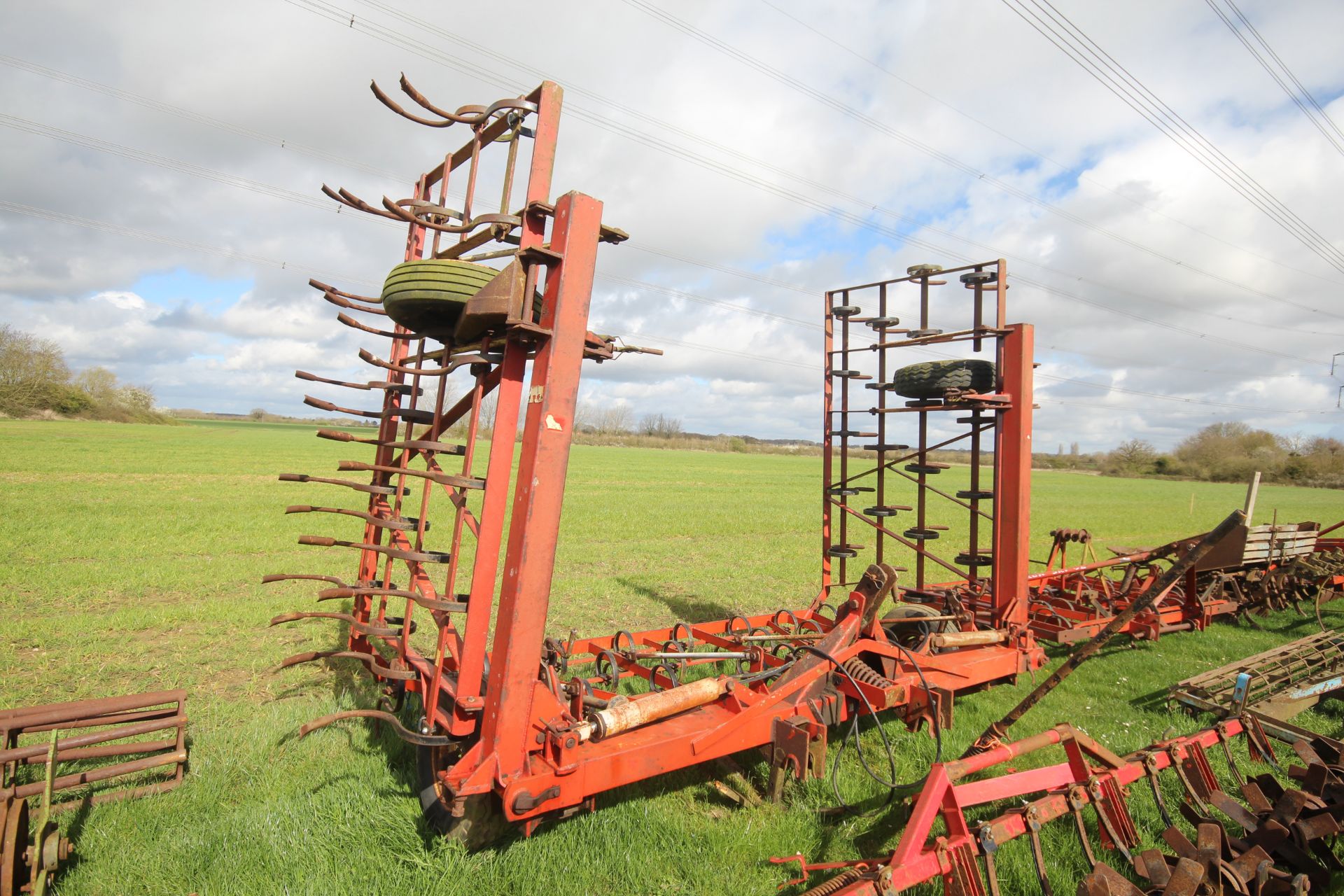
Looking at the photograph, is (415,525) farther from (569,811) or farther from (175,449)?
(175,449)

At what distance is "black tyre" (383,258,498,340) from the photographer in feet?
12.4

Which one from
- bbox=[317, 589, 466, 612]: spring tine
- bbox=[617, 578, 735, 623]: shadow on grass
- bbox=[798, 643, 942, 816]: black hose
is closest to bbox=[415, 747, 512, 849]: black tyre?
bbox=[317, 589, 466, 612]: spring tine

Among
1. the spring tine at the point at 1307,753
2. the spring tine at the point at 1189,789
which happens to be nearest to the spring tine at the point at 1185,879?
the spring tine at the point at 1189,789

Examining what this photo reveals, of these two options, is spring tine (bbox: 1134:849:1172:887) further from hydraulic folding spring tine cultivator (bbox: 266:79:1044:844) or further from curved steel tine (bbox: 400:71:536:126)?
curved steel tine (bbox: 400:71:536:126)

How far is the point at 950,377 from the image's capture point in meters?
6.22

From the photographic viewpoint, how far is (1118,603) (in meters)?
8.17

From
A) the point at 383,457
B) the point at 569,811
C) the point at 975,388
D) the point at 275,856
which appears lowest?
the point at 275,856

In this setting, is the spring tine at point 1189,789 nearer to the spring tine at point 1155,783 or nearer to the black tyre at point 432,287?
the spring tine at point 1155,783

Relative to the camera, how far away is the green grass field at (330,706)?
3416mm

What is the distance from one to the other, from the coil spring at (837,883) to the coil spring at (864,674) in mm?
1697

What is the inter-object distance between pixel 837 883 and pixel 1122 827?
198 cm

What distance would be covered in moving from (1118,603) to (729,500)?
18.3 m

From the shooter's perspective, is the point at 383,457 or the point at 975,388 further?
the point at 975,388

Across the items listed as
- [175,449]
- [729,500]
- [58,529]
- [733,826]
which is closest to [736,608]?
[733,826]
